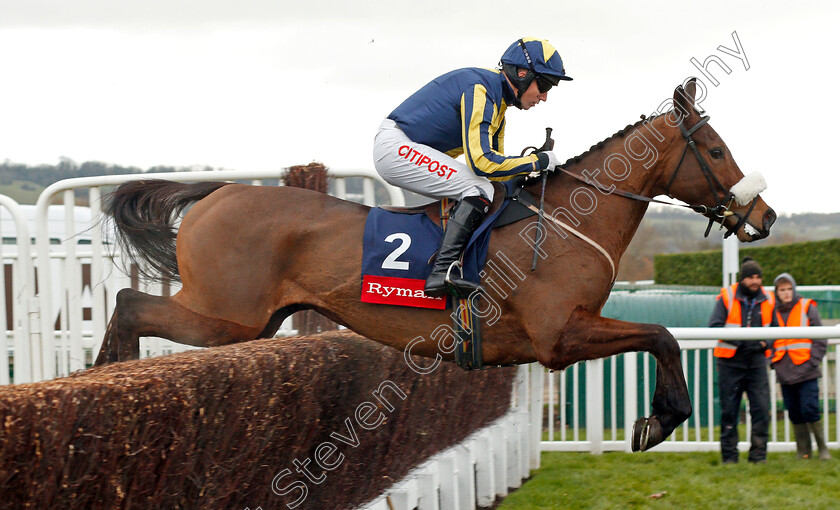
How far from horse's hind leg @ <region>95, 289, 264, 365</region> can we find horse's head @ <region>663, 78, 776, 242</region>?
2.03m

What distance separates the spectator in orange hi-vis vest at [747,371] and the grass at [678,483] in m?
0.17

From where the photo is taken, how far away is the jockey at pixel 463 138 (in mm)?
3422

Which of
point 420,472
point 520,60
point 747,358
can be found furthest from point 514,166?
point 747,358

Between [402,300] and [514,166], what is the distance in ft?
2.43

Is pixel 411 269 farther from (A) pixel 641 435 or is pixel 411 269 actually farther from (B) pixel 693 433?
(B) pixel 693 433

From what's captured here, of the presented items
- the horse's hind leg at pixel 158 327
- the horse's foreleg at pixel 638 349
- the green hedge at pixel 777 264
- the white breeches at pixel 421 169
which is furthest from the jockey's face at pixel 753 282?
the green hedge at pixel 777 264

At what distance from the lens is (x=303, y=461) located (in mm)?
3000

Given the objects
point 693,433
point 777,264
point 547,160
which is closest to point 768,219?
point 547,160

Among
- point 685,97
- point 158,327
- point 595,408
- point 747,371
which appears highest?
point 685,97

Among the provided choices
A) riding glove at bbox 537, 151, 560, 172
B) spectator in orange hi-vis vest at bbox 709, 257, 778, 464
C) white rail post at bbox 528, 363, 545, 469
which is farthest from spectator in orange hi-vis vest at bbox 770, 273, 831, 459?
riding glove at bbox 537, 151, 560, 172

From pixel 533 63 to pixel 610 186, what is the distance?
0.66 m

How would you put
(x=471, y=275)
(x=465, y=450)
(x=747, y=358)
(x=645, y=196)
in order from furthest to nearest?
(x=747, y=358) < (x=465, y=450) < (x=645, y=196) < (x=471, y=275)

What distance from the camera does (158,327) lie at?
3.65 metres

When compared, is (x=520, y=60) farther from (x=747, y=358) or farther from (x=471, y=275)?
(x=747, y=358)
